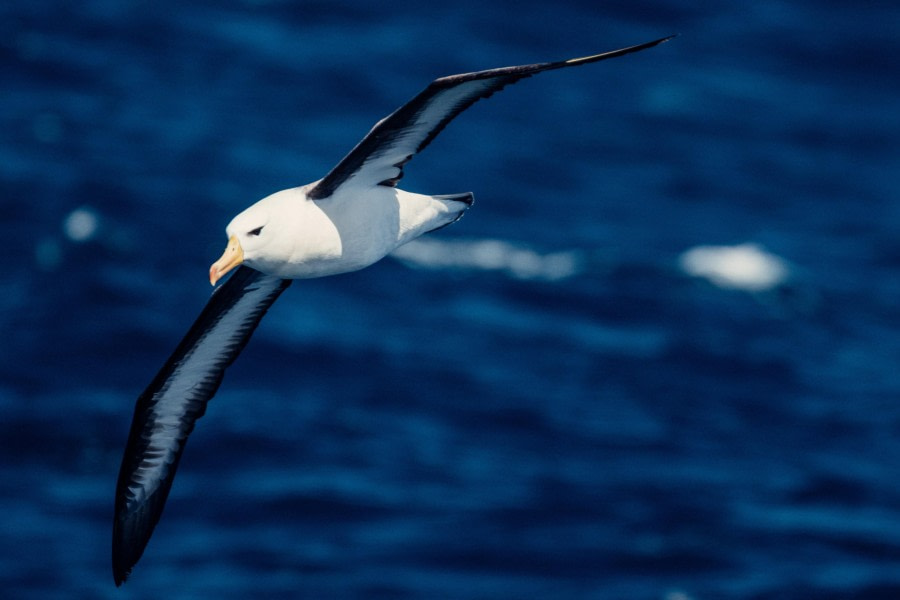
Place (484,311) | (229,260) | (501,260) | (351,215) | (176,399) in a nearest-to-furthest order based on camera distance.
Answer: (229,260), (351,215), (176,399), (484,311), (501,260)

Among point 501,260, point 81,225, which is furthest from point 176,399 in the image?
point 501,260

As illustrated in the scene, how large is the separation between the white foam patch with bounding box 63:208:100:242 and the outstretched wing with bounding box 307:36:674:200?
23.0m

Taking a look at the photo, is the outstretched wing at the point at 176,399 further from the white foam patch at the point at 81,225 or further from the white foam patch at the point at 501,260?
the white foam patch at the point at 501,260

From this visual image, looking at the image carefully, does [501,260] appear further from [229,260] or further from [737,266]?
[229,260]

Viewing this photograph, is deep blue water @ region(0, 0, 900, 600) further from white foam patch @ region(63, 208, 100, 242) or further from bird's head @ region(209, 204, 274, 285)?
bird's head @ region(209, 204, 274, 285)

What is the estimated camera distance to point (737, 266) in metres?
37.3

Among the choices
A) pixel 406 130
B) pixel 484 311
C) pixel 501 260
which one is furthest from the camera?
pixel 501 260

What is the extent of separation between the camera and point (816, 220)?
127ft

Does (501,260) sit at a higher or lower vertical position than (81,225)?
higher

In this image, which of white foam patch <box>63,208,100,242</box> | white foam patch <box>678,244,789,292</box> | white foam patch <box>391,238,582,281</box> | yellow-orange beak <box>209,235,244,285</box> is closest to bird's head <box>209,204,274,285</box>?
yellow-orange beak <box>209,235,244,285</box>

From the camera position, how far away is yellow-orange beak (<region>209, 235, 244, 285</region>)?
11.6 metres

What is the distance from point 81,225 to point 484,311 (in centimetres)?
969

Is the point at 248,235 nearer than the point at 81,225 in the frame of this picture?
Yes

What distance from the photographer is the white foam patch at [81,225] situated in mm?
34469
